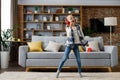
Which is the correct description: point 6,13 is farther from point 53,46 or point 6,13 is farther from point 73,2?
point 53,46

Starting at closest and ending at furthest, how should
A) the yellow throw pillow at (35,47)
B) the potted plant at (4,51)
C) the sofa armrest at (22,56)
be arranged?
the sofa armrest at (22,56) → the yellow throw pillow at (35,47) → the potted plant at (4,51)

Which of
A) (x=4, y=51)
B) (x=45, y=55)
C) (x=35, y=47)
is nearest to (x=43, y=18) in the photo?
(x=4, y=51)

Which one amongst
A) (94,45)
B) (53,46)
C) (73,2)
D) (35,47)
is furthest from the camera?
(73,2)

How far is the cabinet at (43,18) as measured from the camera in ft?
36.1

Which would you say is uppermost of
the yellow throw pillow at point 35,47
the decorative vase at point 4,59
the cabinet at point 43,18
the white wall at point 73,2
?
the white wall at point 73,2

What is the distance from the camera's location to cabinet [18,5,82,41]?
36.1ft

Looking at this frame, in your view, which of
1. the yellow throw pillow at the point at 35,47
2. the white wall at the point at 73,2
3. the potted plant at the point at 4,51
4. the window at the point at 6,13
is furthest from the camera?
the white wall at the point at 73,2

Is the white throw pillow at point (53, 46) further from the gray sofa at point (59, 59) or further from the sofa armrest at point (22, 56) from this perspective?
the sofa armrest at point (22, 56)

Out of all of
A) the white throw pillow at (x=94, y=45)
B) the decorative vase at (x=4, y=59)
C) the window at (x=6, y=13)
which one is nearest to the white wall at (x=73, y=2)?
the window at (x=6, y=13)

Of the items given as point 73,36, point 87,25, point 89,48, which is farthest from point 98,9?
point 73,36

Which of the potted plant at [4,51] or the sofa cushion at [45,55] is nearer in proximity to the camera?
the sofa cushion at [45,55]

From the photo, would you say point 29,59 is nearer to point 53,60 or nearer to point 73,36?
point 53,60

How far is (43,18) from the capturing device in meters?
11.1

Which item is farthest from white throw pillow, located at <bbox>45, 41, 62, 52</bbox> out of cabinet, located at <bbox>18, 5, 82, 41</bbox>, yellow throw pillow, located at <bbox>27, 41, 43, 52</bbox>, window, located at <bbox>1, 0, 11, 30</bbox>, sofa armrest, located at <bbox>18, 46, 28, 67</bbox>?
cabinet, located at <bbox>18, 5, 82, 41</bbox>
